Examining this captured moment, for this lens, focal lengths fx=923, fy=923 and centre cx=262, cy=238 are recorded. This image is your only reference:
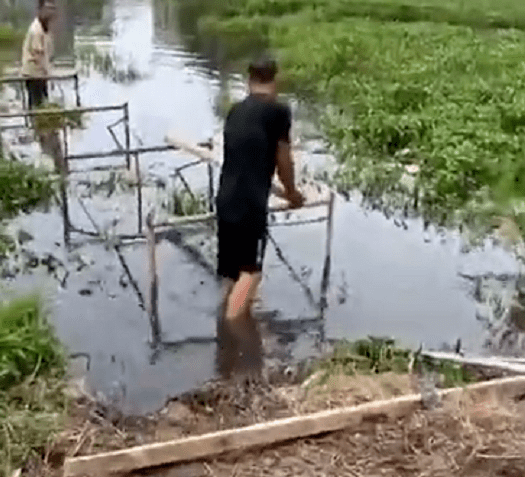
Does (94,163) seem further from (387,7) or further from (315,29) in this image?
(387,7)

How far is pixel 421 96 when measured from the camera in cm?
1145

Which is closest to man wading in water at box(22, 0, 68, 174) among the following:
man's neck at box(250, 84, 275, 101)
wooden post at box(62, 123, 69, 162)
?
wooden post at box(62, 123, 69, 162)

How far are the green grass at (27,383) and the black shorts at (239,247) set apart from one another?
1.23m

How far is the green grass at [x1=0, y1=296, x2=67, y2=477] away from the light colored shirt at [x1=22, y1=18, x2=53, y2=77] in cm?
616

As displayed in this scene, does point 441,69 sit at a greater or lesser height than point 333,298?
greater

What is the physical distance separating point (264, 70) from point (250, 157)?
1.78 feet

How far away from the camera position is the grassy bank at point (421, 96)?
888 cm

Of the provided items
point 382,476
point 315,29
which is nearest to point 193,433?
point 382,476

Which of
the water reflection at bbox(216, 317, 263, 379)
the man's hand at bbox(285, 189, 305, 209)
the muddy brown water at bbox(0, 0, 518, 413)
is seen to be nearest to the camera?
the water reflection at bbox(216, 317, 263, 379)

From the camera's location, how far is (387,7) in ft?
68.1

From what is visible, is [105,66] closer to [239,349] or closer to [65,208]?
[65,208]

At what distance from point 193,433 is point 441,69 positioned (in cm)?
918

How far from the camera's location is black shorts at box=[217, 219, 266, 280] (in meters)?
5.96

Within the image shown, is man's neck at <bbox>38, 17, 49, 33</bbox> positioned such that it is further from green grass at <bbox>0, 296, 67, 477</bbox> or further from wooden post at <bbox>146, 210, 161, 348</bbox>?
green grass at <bbox>0, 296, 67, 477</bbox>
